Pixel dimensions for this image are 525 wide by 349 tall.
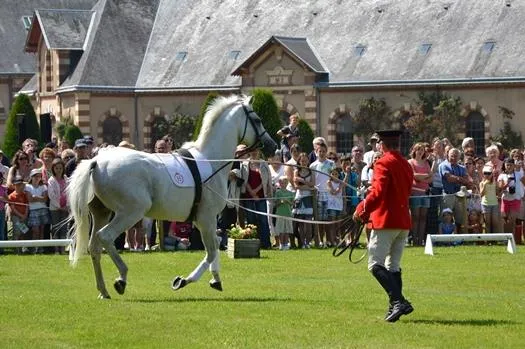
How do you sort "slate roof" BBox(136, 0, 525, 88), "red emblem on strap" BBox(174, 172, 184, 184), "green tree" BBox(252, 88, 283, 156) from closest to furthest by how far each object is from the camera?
1. "red emblem on strap" BBox(174, 172, 184, 184)
2. "green tree" BBox(252, 88, 283, 156)
3. "slate roof" BBox(136, 0, 525, 88)

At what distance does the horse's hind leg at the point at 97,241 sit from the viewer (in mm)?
18016

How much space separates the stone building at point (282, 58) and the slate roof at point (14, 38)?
607 cm

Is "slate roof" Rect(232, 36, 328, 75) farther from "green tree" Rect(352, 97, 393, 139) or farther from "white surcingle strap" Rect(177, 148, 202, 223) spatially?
"white surcingle strap" Rect(177, 148, 202, 223)

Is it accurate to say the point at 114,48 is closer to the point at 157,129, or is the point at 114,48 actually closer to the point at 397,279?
the point at 157,129

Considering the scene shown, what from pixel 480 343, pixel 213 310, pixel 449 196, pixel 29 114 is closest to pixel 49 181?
pixel 449 196

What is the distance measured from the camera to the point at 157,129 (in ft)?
210

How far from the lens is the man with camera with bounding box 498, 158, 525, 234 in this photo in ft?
96.1

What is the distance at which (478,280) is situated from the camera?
20.4m

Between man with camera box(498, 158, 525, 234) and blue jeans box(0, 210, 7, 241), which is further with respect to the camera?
man with camera box(498, 158, 525, 234)

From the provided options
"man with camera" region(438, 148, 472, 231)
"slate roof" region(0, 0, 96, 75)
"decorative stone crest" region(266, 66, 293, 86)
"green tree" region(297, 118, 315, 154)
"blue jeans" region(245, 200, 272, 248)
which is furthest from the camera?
"slate roof" region(0, 0, 96, 75)

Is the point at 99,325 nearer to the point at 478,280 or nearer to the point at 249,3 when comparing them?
the point at 478,280

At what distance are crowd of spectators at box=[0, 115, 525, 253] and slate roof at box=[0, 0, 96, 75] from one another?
151 feet

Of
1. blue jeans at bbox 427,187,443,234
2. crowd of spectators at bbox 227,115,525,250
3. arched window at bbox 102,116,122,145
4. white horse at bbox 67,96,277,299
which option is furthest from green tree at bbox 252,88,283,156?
white horse at bbox 67,96,277,299

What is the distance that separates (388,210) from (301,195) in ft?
41.6
